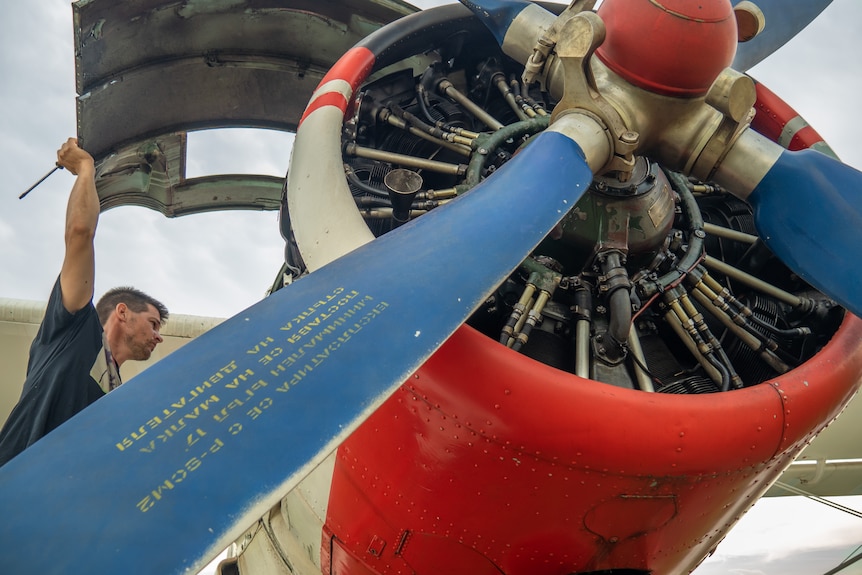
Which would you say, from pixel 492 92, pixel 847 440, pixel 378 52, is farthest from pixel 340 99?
pixel 847 440

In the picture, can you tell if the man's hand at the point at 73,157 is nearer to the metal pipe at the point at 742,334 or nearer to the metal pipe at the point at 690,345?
the metal pipe at the point at 690,345

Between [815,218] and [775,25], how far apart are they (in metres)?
2.18

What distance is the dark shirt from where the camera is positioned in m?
3.08

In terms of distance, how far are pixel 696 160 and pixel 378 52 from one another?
1956 mm

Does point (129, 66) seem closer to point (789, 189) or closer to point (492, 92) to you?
point (492, 92)

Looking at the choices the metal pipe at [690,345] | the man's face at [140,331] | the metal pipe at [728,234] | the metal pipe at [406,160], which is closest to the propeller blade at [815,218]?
the metal pipe at [690,345]

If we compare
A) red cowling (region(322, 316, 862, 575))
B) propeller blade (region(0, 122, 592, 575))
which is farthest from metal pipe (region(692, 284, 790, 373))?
propeller blade (region(0, 122, 592, 575))

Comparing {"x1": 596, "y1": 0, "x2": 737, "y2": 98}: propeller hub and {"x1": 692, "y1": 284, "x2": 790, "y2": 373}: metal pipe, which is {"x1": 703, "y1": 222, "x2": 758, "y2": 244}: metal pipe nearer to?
{"x1": 692, "y1": 284, "x2": 790, "y2": 373}: metal pipe

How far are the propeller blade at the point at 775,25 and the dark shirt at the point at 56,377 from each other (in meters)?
4.26

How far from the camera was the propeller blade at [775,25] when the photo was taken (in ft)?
16.0

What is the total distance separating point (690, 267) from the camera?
3.83 metres

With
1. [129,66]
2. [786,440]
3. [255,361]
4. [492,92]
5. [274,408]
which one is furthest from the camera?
[129,66]

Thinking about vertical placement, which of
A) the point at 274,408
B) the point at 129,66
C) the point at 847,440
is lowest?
the point at 847,440

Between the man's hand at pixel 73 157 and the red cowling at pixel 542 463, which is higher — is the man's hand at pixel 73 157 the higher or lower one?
the higher one
